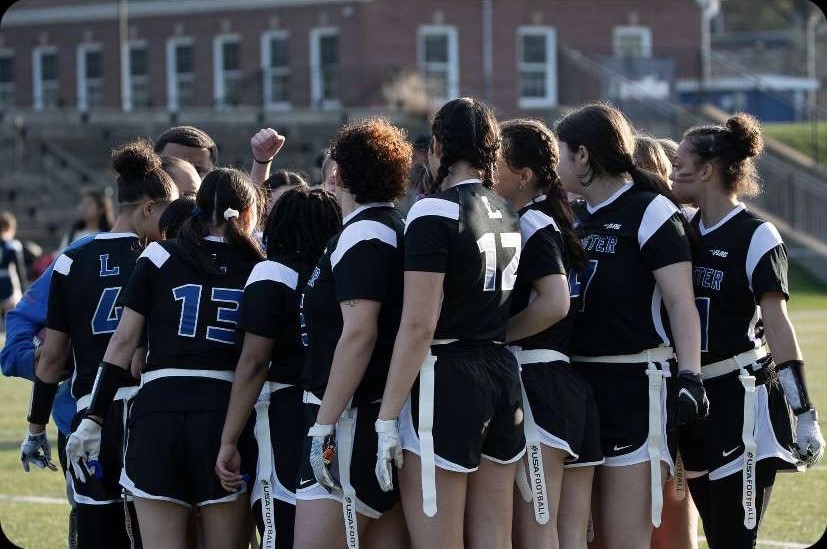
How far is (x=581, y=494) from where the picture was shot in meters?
5.20

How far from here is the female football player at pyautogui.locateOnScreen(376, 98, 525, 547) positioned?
15.0ft

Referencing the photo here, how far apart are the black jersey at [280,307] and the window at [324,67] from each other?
3301cm

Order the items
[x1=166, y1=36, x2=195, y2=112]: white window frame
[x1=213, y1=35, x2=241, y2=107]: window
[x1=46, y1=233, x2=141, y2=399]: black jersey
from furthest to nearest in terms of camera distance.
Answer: [x1=166, y1=36, x2=195, y2=112]: white window frame → [x1=213, y1=35, x2=241, y2=107]: window → [x1=46, y1=233, x2=141, y2=399]: black jersey

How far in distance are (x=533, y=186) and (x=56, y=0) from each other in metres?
41.7

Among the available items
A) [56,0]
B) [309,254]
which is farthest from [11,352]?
[56,0]

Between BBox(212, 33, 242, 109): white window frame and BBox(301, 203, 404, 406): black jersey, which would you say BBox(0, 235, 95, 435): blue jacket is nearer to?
BBox(301, 203, 404, 406): black jersey

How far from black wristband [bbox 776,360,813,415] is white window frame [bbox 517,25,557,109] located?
3478cm

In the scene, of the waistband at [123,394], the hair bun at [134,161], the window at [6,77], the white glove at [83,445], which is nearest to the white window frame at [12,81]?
the window at [6,77]

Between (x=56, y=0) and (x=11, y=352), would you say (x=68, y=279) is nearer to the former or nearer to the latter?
(x=11, y=352)

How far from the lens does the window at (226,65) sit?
41.1 metres

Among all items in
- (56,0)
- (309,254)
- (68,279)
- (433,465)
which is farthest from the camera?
(56,0)

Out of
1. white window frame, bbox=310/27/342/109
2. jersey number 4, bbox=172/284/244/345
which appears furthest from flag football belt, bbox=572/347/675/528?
white window frame, bbox=310/27/342/109

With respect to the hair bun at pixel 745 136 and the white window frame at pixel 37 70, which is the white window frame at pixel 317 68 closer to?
the white window frame at pixel 37 70

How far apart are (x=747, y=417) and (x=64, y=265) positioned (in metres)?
2.98
